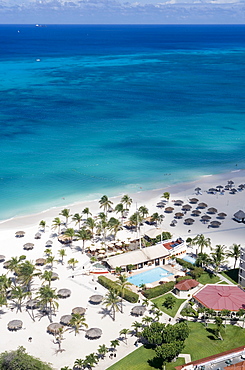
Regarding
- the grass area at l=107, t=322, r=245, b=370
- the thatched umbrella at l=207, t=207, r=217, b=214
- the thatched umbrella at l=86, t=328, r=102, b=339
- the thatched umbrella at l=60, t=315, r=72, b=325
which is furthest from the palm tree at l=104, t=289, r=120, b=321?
the thatched umbrella at l=207, t=207, r=217, b=214

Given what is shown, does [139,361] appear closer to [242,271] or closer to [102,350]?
[102,350]

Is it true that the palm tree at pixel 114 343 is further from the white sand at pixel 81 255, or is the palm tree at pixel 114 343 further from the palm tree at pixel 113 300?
the palm tree at pixel 113 300

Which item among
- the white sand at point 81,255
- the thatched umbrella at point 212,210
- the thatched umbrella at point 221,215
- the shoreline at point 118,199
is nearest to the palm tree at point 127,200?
the white sand at point 81,255

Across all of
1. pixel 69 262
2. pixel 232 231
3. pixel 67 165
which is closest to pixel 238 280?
pixel 232 231

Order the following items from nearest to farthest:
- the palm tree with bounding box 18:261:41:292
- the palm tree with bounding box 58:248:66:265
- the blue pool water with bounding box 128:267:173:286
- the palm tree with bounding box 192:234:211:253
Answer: the palm tree with bounding box 18:261:41:292 → the blue pool water with bounding box 128:267:173:286 → the palm tree with bounding box 58:248:66:265 → the palm tree with bounding box 192:234:211:253

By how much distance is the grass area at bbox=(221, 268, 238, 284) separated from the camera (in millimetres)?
55772

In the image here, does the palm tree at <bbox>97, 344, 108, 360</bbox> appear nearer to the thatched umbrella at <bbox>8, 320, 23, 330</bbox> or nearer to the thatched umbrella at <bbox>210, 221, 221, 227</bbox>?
the thatched umbrella at <bbox>8, 320, 23, 330</bbox>

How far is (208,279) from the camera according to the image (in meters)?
56.3

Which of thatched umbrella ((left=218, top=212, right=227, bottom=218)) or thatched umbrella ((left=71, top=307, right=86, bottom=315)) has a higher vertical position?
thatched umbrella ((left=218, top=212, right=227, bottom=218))

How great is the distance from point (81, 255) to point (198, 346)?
2333 cm

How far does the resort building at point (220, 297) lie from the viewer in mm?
48562

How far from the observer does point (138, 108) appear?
5517 inches

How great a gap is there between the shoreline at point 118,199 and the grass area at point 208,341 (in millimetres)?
34387

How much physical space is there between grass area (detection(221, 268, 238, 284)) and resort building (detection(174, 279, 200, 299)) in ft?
15.9
